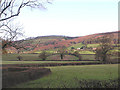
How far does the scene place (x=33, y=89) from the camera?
11531 millimetres

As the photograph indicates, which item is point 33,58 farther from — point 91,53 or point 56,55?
point 91,53

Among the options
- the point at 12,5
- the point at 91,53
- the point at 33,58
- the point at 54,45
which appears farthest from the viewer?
the point at 91,53

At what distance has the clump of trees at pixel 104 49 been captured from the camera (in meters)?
44.1

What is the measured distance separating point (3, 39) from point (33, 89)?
702 cm

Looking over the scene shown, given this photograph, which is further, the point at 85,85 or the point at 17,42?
the point at 17,42

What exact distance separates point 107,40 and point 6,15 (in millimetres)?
34337

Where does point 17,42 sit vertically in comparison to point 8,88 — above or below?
above

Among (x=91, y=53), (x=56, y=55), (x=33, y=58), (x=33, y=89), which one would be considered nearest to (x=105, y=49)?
(x=91, y=53)

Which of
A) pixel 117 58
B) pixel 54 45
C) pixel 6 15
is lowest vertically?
pixel 117 58

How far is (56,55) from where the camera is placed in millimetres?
43812

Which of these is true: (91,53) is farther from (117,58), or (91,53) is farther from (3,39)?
(3,39)

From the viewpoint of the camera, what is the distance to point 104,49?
45.3 metres

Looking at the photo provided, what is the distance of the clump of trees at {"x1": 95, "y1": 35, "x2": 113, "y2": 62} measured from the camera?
145 ft

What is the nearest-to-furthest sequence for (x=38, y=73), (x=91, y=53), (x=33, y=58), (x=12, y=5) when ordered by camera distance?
(x=38, y=73) → (x=12, y=5) → (x=33, y=58) → (x=91, y=53)
